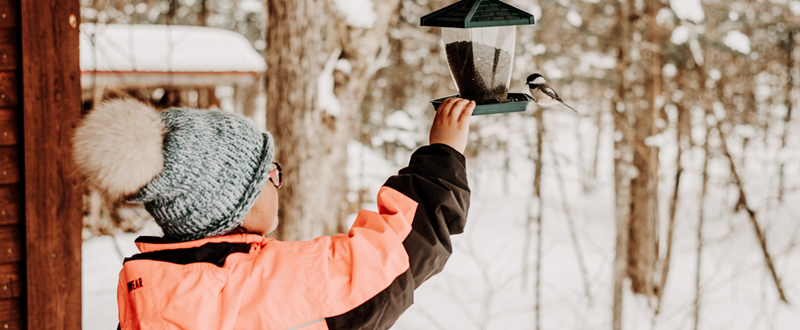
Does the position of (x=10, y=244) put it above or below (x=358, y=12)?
below

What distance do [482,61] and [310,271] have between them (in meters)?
0.80

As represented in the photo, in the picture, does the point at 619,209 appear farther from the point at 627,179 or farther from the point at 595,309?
the point at 595,309

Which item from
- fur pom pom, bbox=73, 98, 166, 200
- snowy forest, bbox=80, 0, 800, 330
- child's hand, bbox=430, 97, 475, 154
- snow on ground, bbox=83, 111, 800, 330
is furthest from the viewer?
snow on ground, bbox=83, 111, 800, 330

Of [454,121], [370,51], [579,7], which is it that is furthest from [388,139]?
[454,121]

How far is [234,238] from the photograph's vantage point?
135 cm

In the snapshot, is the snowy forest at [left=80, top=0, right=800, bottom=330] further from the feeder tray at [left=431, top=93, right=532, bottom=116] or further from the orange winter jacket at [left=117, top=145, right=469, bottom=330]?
the feeder tray at [left=431, top=93, right=532, bottom=116]

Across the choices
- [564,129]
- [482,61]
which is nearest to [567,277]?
[564,129]

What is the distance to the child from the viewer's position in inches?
47.6

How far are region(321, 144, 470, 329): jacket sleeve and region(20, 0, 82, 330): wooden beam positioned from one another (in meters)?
1.16

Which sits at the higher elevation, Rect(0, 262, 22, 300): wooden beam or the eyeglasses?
the eyeglasses

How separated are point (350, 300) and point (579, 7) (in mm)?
6585

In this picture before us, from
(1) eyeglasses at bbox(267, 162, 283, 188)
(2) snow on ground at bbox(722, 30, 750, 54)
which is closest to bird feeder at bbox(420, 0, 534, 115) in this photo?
(1) eyeglasses at bbox(267, 162, 283, 188)

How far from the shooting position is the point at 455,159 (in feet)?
4.60

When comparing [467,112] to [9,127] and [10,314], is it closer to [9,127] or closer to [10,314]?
[9,127]
